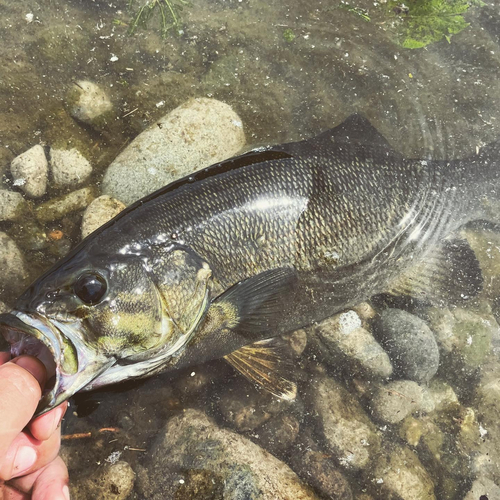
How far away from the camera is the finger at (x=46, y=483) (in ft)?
8.28

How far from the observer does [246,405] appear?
3539 mm

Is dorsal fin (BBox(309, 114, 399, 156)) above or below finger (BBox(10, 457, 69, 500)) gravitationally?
above

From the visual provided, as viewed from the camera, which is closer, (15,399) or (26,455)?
(15,399)

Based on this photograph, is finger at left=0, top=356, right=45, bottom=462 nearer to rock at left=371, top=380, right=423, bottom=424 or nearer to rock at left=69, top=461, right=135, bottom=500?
rock at left=69, top=461, right=135, bottom=500

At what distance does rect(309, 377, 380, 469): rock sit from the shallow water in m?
0.01

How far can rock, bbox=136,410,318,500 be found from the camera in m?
3.07

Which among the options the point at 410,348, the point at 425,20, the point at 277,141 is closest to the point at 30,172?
the point at 277,141

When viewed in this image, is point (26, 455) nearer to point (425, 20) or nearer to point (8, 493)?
point (8, 493)

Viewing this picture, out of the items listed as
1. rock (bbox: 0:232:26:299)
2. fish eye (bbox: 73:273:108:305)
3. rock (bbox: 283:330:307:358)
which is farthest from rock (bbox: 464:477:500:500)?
rock (bbox: 0:232:26:299)

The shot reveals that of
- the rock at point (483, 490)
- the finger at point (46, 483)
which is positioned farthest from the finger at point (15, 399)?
the rock at point (483, 490)

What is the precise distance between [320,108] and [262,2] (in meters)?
1.55

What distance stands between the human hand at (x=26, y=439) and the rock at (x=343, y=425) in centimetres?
199

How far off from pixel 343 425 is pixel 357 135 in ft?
8.09

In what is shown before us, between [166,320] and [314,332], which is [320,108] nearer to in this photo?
[314,332]
